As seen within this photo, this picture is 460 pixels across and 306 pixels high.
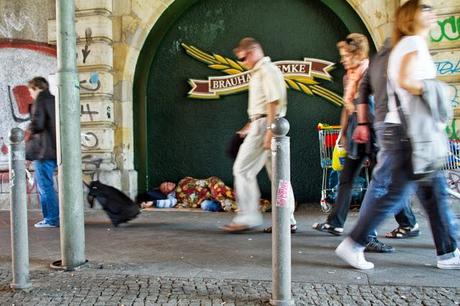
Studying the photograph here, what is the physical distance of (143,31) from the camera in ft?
27.0

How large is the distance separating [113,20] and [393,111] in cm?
553

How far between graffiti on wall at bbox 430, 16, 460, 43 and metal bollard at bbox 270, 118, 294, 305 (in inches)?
172

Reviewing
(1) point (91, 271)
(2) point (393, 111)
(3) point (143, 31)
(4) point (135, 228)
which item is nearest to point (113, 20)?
(3) point (143, 31)

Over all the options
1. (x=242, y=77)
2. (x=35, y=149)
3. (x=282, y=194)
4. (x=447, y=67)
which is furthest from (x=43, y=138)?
(x=447, y=67)

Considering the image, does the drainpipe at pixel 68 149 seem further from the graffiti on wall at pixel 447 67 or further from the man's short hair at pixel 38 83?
the graffiti on wall at pixel 447 67

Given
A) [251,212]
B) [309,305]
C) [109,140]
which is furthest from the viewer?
[109,140]

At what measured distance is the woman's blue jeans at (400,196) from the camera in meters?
3.93

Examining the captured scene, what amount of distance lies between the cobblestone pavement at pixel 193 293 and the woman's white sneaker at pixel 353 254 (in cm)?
38

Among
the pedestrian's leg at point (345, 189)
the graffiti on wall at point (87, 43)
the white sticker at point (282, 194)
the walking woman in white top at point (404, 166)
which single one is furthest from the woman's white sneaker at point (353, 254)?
the graffiti on wall at point (87, 43)

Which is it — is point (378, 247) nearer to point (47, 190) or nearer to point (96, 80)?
point (47, 190)

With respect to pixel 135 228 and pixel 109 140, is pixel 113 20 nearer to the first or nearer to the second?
pixel 109 140

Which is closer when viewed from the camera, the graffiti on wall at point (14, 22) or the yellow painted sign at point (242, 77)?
the yellow painted sign at point (242, 77)

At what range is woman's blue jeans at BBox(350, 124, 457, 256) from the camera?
12.9ft

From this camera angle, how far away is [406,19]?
13.0 ft
